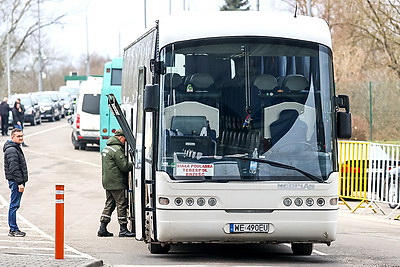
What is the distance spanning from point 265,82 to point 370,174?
8329mm

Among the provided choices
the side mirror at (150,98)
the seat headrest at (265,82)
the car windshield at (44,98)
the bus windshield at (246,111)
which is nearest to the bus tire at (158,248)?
the bus windshield at (246,111)

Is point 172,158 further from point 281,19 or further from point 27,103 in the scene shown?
point 27,103

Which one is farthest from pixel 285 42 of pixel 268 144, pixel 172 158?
pixel 172 158

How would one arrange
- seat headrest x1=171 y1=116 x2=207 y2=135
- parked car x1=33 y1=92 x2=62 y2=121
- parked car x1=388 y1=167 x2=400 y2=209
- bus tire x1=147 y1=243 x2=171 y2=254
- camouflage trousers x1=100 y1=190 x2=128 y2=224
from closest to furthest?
seat headrest x1=171 y1=116 x2=207 y2=135 → bus tire x1=147 y1=243 x2=171 y2=254 → camouflage trousers x1=100 y1=190 x2=128 y2=224 → parked car x1=388 y1=167 x2=400 y2=209 → parked car x1=33 y1=92 x2=62 y2=121

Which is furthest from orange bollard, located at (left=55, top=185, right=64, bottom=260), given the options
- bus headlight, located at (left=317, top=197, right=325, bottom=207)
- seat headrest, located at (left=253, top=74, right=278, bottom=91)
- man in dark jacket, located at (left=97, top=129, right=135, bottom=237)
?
bus headlight, located at (left=317, top=197, right=325, bottom=207)

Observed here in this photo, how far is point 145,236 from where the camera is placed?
504 inches

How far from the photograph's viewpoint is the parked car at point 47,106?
194 ft

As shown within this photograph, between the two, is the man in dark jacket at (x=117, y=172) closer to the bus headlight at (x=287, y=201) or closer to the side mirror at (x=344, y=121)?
the bus headlight at (x=287, y=201)

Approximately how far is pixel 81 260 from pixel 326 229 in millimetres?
3126

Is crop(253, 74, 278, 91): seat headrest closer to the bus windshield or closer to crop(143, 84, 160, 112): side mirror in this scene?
the bus windshield

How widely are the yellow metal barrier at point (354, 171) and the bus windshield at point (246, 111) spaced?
840 centimetres

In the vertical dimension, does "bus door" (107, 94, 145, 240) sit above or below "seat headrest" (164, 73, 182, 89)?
below

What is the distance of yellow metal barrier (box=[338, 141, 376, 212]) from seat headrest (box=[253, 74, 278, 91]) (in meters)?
8.60

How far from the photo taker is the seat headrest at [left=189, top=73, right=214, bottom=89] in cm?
1216
